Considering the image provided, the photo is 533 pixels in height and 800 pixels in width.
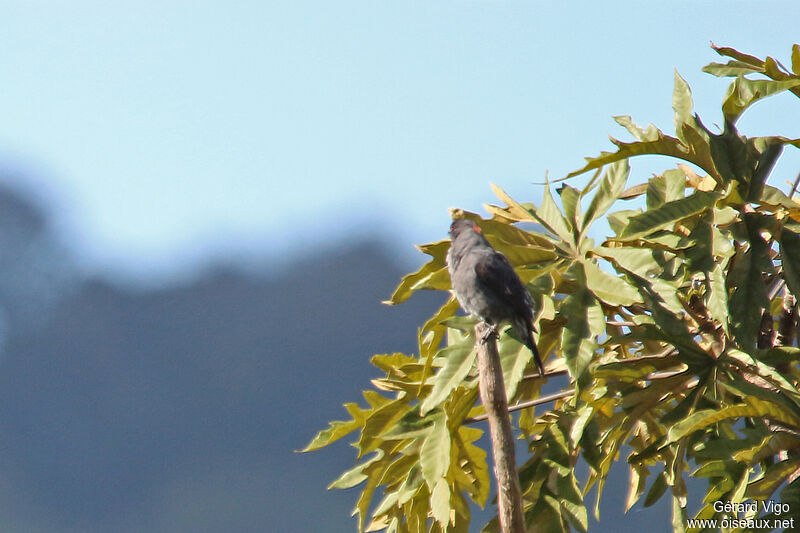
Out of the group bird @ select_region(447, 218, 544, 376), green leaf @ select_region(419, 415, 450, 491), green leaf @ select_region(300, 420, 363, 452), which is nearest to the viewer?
bird @ select_region(447, 218, 544, 376)

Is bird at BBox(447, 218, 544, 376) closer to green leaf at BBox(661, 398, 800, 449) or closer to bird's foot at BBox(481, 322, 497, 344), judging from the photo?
bird's foot at BBox(481, 322, 497, 344)

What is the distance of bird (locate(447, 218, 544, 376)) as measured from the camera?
4.19m

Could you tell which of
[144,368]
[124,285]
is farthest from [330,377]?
[124,285]

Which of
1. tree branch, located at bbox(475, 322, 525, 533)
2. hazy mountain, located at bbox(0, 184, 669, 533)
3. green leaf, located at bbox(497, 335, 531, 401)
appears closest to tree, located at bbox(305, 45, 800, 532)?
green leaf, located at bbox(497, 335, 531, 401)

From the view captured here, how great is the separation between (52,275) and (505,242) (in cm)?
7467

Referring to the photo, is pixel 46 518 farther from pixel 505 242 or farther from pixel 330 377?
pixel 505 242

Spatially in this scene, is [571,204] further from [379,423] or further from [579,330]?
[379,423]

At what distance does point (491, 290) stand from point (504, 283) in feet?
0.21

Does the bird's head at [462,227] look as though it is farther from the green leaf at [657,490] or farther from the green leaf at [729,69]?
the green leaf at [657,490]

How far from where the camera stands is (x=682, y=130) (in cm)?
452

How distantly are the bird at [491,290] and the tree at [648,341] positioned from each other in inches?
4.0

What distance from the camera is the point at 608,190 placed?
4660 millimetres

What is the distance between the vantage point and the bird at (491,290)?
419 cm

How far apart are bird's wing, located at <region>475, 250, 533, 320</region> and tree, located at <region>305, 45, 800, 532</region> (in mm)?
124
